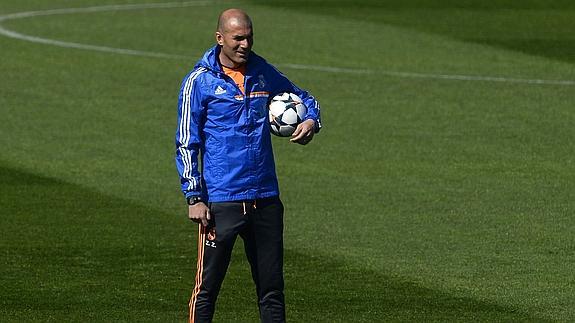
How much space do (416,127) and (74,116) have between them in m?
4.62

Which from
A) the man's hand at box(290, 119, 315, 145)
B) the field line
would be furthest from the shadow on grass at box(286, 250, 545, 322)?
the field line

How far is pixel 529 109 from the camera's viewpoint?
22.9 m

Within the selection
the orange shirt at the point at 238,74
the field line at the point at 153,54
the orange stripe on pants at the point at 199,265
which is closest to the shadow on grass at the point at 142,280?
the orange stripe on pants at the point at 199,265

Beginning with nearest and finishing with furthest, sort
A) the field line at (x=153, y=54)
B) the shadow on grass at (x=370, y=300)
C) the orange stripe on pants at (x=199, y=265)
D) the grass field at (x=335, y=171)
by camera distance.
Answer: the orange stripe on pants at (x=199, y=265), the shadow on grass at (x=370, y=300), the grass field at (x=335, y=171), the field line at (x=153, y=54)

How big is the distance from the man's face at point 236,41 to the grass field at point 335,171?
8.40 feet

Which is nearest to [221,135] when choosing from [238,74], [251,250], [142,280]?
[238,74]

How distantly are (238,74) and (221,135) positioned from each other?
401mm

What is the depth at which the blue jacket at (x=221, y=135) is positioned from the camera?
10.1 m

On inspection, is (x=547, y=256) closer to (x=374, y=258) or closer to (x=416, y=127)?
(x=374, y=258)

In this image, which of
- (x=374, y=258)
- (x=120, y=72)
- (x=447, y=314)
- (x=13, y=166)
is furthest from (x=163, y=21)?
(x=447, y=314)

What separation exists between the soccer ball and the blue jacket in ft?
0.54

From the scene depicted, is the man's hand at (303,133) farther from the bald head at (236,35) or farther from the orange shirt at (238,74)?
the bald head at (236,35)

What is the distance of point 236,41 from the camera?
10016 millimetres

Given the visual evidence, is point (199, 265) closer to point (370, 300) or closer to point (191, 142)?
point (191, 142)
